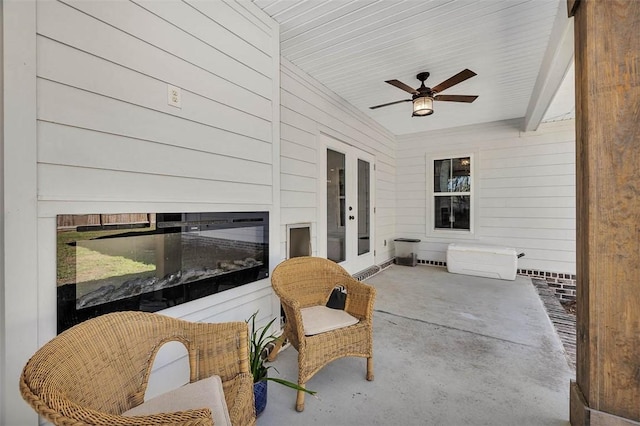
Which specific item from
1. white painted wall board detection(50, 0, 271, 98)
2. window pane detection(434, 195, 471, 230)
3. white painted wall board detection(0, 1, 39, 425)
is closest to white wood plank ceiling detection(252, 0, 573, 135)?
white painted wall board detection(50, 0, 271, 98)

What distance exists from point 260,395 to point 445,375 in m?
1.32

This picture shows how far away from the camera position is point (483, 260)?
15.4ft

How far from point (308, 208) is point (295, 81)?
4.80ft

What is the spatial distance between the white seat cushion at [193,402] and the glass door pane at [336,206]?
271 cm

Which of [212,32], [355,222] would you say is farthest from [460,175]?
[212,32]

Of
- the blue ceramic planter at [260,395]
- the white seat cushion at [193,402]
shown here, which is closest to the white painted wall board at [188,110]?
the white seat cushion at [193,402]

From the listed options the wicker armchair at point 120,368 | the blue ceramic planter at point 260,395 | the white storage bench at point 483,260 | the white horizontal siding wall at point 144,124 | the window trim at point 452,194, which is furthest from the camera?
the window trim at point 452,194

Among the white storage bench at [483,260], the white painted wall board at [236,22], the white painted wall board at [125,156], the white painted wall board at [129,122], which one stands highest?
the white painted wall board at [236,22]

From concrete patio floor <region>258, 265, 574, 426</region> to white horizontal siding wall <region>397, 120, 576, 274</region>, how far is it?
193 centimetres

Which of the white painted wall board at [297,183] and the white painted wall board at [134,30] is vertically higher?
the white painted wall board at [134,30]

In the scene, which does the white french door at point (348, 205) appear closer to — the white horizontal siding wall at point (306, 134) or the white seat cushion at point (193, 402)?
the white horizontal siding wall at point (306, 134)

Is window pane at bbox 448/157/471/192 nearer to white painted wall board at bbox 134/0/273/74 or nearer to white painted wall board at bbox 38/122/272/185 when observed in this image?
white painted wall board at bbox 134/0/273/74

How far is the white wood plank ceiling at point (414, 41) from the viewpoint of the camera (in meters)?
2.22

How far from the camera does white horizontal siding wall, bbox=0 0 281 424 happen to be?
3.87 ft
